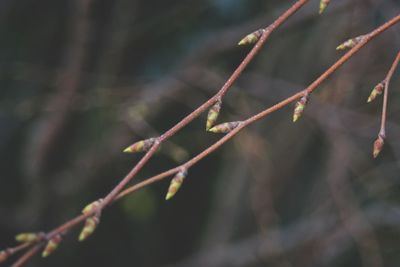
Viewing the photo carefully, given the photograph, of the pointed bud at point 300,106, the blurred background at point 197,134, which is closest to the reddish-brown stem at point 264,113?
the pointed bud at point 300,106

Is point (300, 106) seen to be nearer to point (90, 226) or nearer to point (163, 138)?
point (163, 138)

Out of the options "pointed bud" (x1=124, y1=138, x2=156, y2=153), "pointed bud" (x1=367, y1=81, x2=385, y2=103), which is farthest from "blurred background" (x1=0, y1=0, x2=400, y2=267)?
"pointed bud" (x1=124, y1=138, x2=156, y2=153)

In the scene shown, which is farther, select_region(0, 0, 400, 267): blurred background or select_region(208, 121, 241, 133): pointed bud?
select_region(0, 0, 400, 267): blurred background

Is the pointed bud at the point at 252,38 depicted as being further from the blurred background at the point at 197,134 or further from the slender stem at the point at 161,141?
the blurred background at the point at 197,134

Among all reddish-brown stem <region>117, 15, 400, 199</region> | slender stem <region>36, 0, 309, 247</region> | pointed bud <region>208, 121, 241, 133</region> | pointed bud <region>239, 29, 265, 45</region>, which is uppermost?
pointed bud <region>239, 29, 265, 45</region>

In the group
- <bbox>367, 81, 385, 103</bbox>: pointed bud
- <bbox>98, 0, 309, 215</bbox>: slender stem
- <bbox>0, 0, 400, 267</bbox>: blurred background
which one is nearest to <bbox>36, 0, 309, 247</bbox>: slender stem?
<bbox>98, 0, 309, 215</bbox>: slender stem

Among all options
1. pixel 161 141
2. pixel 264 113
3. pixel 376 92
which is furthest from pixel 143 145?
pixel 376 92

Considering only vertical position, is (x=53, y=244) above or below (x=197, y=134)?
below

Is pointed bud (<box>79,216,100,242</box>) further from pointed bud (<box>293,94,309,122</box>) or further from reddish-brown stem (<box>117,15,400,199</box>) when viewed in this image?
pointed bud (<box>293,94,309,122</box>)

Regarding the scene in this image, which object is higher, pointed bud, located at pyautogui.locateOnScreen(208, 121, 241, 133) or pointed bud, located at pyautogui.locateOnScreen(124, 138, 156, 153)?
pointed bud, located at pyautogui.locateOnScreen(124, 138, 156, 153)
